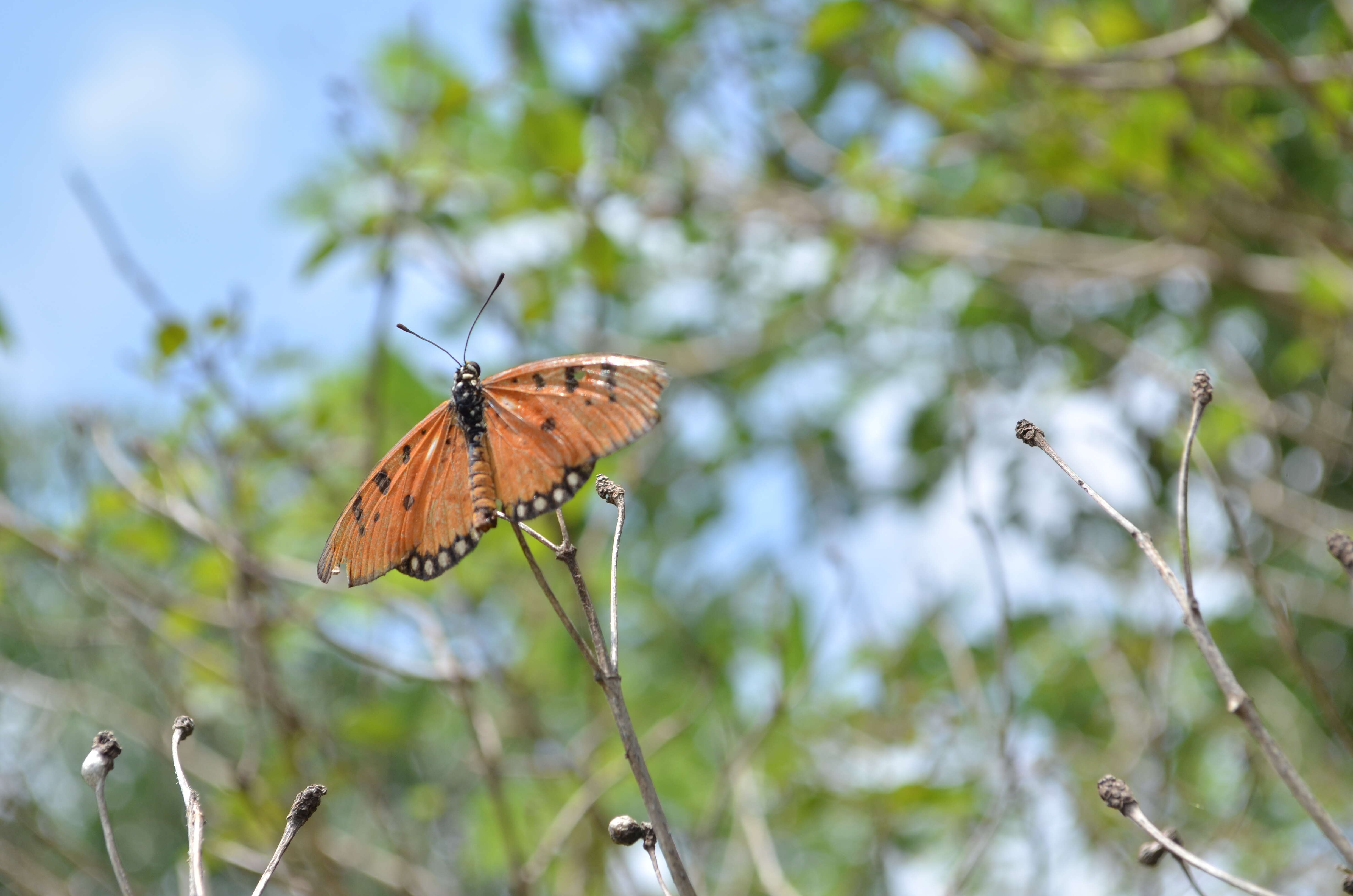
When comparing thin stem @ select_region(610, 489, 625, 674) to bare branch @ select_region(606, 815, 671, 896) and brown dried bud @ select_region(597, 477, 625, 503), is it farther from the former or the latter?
bare branch @ select_region(606, 815, 671, 896)

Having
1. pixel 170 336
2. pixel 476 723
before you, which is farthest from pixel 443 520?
pixel 170 336

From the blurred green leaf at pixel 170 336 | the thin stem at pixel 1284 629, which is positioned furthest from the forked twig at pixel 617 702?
the blurred green leaf at pixel 170 336

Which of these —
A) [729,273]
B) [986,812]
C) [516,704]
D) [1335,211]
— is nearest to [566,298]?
[729,273]

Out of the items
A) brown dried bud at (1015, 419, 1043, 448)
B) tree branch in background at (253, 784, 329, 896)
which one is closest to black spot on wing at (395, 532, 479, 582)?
tree branch in background at (253, 784, 329, 896)

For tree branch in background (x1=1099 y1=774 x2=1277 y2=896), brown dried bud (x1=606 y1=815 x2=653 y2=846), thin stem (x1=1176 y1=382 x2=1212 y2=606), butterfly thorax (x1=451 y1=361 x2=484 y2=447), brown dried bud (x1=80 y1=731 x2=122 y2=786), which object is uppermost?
thin stem (x1=1176 y1=382 x2=1212 y2=606)

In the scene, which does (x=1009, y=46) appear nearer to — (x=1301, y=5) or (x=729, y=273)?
(x=1301, y=5)
